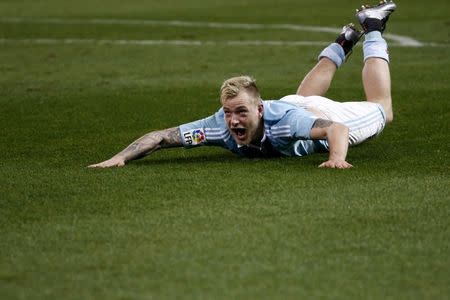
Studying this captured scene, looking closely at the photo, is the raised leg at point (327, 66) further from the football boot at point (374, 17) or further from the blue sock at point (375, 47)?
the blue sock at point (375, 47)

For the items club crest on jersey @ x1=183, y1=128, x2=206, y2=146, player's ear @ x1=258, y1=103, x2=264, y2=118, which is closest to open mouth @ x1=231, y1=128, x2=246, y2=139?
player's ear @ x1=258, y1=103, x2=264, y2=118

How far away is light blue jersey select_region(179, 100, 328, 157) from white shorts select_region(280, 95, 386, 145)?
1.06 ft

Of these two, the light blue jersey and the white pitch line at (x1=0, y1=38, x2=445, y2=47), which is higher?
the light blue jersey

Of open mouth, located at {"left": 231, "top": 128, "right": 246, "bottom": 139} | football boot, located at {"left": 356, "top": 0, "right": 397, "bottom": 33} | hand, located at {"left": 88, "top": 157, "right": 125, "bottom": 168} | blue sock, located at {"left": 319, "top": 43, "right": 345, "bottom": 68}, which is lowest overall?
hand, located at {"left": 88, "top": 157, "right": 125, "bottom": 168}

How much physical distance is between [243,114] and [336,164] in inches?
34.5

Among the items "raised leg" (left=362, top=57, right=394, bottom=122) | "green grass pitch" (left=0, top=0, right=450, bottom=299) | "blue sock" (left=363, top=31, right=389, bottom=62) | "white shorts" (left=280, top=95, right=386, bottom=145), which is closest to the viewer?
"green grass pitch" (left=0, top=0, right=450, bottom=299)

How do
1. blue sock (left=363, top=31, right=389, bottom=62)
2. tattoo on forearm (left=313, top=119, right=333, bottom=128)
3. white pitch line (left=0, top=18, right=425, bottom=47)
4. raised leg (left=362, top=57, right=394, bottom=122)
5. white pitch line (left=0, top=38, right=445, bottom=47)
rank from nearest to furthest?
tattoo on forearm (left=313, top=119, right=333, bottom=128) → raised leg (left=362, top=57, right=394, bottom=122) → blue sock (left=363, top=31, right=389, bottom=62) → white pitch line (left=0, top=38, right=445, bottom=47) → white pitch line (left=0, top=18, right=425, bottom=47)

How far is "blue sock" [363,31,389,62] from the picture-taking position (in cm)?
1205

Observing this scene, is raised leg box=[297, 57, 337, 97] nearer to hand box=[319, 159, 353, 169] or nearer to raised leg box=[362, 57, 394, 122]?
raised leg box=[362, 57, 394, 122]

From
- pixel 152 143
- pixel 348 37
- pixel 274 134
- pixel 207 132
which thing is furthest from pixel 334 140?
pixel 348 37

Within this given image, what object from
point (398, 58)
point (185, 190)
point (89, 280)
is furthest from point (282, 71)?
point (89, 280)

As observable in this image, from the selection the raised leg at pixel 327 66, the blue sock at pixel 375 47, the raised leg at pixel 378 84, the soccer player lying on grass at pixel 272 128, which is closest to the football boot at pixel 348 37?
the raised leg at pixel 327 66

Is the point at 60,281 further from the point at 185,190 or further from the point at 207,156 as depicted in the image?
the point at 207,156

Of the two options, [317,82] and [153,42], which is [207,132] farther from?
[153,42]
